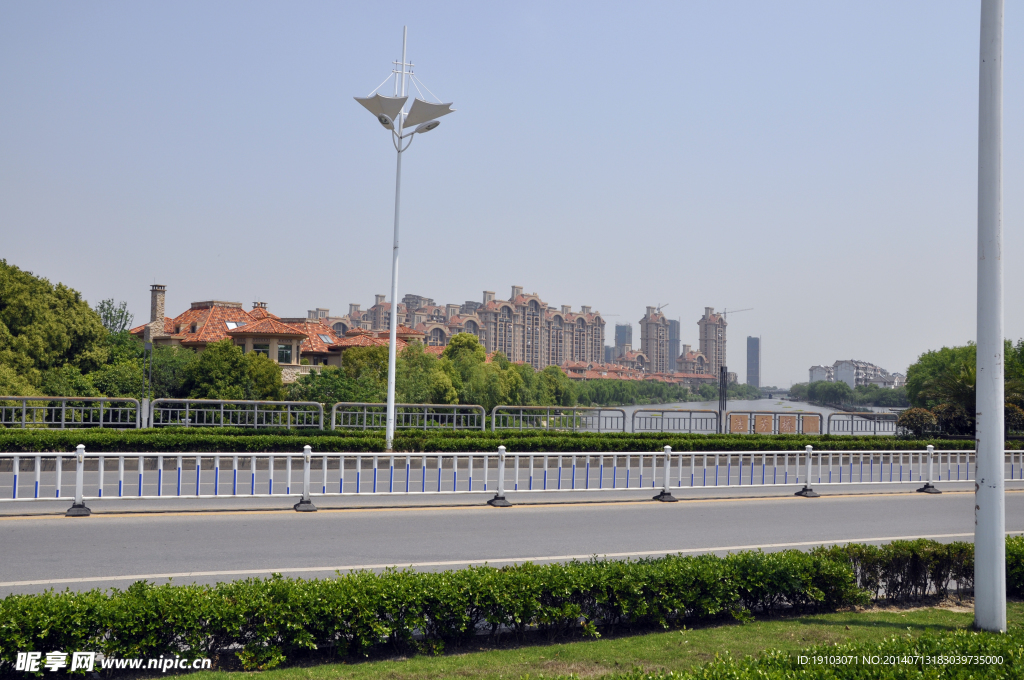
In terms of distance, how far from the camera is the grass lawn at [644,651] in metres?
4.39

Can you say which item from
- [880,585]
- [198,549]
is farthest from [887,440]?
[198,549]

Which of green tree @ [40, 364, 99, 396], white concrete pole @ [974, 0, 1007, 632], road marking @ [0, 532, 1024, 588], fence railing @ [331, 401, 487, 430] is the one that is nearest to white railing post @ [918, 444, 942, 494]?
road marking @ [0, 532, 1024, 588]

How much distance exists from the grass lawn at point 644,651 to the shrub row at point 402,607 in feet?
0.54

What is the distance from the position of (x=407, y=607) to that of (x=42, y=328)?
31.4 metres

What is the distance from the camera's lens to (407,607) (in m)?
4.82

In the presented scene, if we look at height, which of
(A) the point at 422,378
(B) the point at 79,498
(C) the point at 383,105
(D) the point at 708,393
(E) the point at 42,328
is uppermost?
(C) the point at 383,105

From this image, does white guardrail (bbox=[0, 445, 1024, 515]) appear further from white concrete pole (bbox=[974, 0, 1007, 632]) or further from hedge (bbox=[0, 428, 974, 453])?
white concrete pole (bbox=[974, 0, 1007, 632])

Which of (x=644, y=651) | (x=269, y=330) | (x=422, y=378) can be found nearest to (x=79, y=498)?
(x=644, y=651)

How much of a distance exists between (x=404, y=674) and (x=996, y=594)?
4206 mm

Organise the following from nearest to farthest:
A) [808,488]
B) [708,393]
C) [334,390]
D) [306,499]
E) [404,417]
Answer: [306,499]
[808,488]
[404,417]
[334,390]
[708,393]

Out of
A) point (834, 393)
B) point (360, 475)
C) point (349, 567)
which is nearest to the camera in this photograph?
point (349, 567)

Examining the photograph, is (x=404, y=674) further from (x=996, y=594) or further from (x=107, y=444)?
(x=107, y=444)

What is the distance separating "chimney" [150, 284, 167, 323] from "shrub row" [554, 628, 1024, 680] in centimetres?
5687

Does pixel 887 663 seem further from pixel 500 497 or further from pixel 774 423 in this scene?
pixel 774 423
